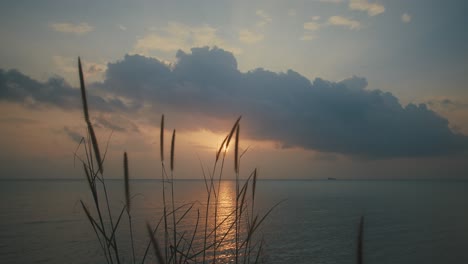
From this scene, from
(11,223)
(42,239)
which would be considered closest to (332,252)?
(42,239)

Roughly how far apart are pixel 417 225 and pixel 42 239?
159 feet

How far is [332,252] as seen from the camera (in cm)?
2912

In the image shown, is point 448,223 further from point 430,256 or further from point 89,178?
point 89,178

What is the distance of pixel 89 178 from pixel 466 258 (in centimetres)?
3509

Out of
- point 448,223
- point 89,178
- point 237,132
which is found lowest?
point 448,223

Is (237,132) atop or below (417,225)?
atop

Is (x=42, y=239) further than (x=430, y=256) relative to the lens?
Yes

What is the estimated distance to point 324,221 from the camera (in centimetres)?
4850

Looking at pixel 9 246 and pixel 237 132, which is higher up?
pixel 237 132

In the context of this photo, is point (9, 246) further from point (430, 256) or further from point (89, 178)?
point (430, 256)

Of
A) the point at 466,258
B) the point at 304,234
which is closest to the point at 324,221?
the point at 304,234

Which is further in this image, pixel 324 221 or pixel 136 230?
pixel 324 221

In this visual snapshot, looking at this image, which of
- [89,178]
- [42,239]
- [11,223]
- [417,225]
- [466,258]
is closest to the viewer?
[89,178]

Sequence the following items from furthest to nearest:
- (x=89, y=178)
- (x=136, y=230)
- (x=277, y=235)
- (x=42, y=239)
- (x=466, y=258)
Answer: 1. (x=136, y=230)
2. (x=277, y=235)
3. (x=42, y=239)
4. (x=466, y=258)
5. (x=89, y=178)
